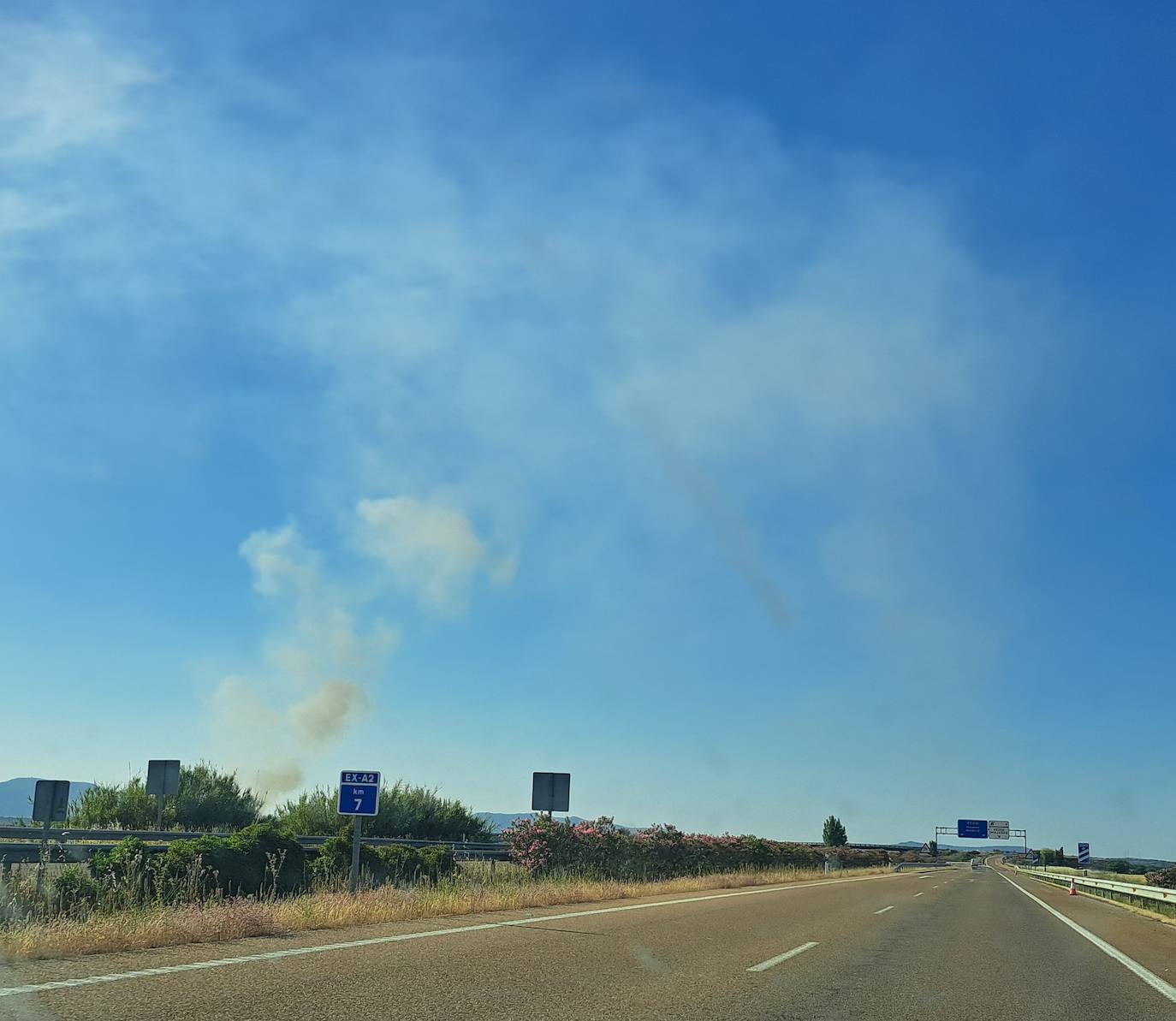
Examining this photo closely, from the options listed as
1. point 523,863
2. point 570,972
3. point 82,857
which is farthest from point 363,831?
point 570,972

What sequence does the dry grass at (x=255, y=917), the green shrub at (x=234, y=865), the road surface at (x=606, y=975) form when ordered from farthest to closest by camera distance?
the green shrub at (x=234, y=865)
the dry grass at (x=255, y=917)
the road surface at (x=606, y=975)

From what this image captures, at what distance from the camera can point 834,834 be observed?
127 meters

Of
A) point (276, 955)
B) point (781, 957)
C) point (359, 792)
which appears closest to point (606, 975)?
point (276, 955)

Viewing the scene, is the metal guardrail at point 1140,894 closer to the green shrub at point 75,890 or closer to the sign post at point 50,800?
the green shrub at point 75,890

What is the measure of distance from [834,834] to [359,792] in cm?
12155

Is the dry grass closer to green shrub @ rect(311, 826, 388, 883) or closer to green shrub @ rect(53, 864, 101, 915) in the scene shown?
green shrub @ rect(53, 864, 101, 915)

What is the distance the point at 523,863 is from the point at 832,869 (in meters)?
42.8

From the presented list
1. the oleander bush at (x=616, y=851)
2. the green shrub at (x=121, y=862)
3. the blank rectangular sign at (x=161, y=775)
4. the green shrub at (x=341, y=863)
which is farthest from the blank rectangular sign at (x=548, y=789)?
the green shrub at (x=121, y=862)

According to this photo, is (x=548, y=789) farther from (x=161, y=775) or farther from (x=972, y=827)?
(x=972, y=827)

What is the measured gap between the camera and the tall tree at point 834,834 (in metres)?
127

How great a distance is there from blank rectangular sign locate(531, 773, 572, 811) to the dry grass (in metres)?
7.06

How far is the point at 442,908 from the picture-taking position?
53.2 feet

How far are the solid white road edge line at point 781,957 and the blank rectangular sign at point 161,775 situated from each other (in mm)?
21583

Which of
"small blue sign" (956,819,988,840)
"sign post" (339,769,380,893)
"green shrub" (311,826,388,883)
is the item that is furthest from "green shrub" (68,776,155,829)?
"small blue sign" (956,819,988,840)
